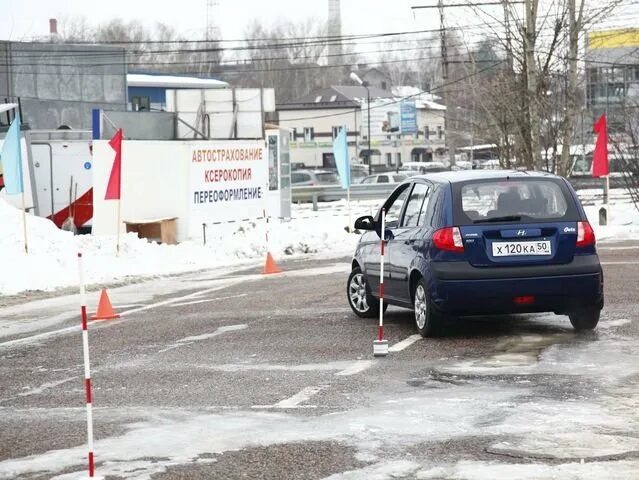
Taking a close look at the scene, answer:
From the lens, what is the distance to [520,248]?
1212cm

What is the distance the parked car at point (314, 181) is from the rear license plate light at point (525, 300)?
149 feet

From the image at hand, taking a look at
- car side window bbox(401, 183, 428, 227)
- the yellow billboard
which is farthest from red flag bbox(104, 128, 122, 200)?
the yellow billboard

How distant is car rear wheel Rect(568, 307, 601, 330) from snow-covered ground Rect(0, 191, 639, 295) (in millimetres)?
10206

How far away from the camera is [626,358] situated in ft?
35.3

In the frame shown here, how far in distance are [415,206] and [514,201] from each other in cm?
122

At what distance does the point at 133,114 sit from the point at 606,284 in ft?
64.9

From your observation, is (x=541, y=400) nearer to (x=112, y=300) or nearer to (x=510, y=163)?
(x=112, y=300)

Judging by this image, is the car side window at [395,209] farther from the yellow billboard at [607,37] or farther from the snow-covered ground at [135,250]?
the yellow billboard at [607,37]

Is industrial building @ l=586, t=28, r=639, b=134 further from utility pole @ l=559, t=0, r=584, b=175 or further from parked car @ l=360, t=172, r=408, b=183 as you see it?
utility pole @ l=559, t=0, r=584, b=175

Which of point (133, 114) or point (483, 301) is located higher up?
point (133, 114)

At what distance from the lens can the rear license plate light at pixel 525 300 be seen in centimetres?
1210

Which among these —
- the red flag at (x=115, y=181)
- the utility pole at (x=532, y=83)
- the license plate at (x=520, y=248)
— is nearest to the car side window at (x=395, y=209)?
the license plate at (x=520, y=248)

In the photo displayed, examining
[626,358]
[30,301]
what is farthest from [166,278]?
[626,358]

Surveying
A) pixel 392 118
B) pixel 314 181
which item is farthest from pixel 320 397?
pixel 392 118
